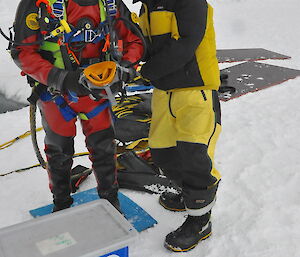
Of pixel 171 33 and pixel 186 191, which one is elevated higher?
pixel 171 33

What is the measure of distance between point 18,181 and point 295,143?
8.79ft

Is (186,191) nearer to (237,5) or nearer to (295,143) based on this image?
(295,143)

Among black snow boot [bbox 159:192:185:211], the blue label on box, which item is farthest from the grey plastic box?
black snow boot [bbox 159:192:185:211]

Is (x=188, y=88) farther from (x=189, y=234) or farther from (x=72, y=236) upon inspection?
(x=72, y=236)

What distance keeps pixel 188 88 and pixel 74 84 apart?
71cm

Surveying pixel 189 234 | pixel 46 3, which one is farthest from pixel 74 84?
pixel 189 234

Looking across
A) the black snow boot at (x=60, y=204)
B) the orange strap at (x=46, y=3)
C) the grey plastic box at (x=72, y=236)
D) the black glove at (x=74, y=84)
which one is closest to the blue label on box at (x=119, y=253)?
the grey plastic box at (x=72, y=236)

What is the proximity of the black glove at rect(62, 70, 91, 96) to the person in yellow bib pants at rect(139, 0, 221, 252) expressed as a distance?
0.50m

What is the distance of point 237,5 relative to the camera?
11547 millimetres

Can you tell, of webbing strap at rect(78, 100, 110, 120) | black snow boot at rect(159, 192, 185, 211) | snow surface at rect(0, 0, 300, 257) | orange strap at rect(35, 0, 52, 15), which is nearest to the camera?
orange strap at rect(35, 0, 52, 15)

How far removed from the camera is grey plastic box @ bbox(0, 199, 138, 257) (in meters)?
1.68

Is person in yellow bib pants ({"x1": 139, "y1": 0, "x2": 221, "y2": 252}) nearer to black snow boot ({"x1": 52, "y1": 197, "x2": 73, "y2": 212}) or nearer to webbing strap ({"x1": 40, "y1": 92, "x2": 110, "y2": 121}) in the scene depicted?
webbing strap ({"x1": 40, "y1": 92, "x2": 110, "y2": 121})

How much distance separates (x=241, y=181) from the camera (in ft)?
10.5

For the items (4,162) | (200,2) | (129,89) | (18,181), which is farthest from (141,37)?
(129,89)
